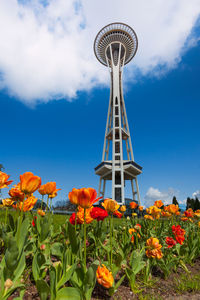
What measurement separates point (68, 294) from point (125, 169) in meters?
32.4

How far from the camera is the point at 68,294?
1.27 m

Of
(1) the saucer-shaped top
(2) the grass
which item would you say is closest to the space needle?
(1) the saucer-shaped top

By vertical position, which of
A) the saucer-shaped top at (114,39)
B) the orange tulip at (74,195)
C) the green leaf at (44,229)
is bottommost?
the green leaf at (44,229)

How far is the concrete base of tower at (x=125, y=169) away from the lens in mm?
32562

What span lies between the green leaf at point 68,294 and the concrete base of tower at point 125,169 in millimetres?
31373

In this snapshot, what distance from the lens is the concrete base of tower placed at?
3256 centimetres

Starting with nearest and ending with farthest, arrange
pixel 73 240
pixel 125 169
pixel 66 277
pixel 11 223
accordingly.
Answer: pixel 66 277
pixel 73 240
pixel 11 223
pixel 125 169

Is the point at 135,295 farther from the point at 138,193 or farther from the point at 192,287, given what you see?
the point at 138,193

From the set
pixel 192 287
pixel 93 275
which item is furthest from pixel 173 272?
pixel 93 275

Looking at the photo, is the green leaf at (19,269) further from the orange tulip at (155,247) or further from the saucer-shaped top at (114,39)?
the saucer-shaped top at (114,39)

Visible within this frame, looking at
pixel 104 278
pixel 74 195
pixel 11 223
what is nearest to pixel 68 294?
pixel 104 278

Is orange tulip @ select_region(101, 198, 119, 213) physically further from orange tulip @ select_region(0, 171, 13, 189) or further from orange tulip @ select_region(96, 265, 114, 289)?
orange tulip @ select_region(0, 171, 13, 189)

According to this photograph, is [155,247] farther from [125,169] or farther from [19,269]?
[125,169]

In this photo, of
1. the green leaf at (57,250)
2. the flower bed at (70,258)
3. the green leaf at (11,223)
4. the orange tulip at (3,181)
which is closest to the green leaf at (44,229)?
the flower bed at (70,258)
